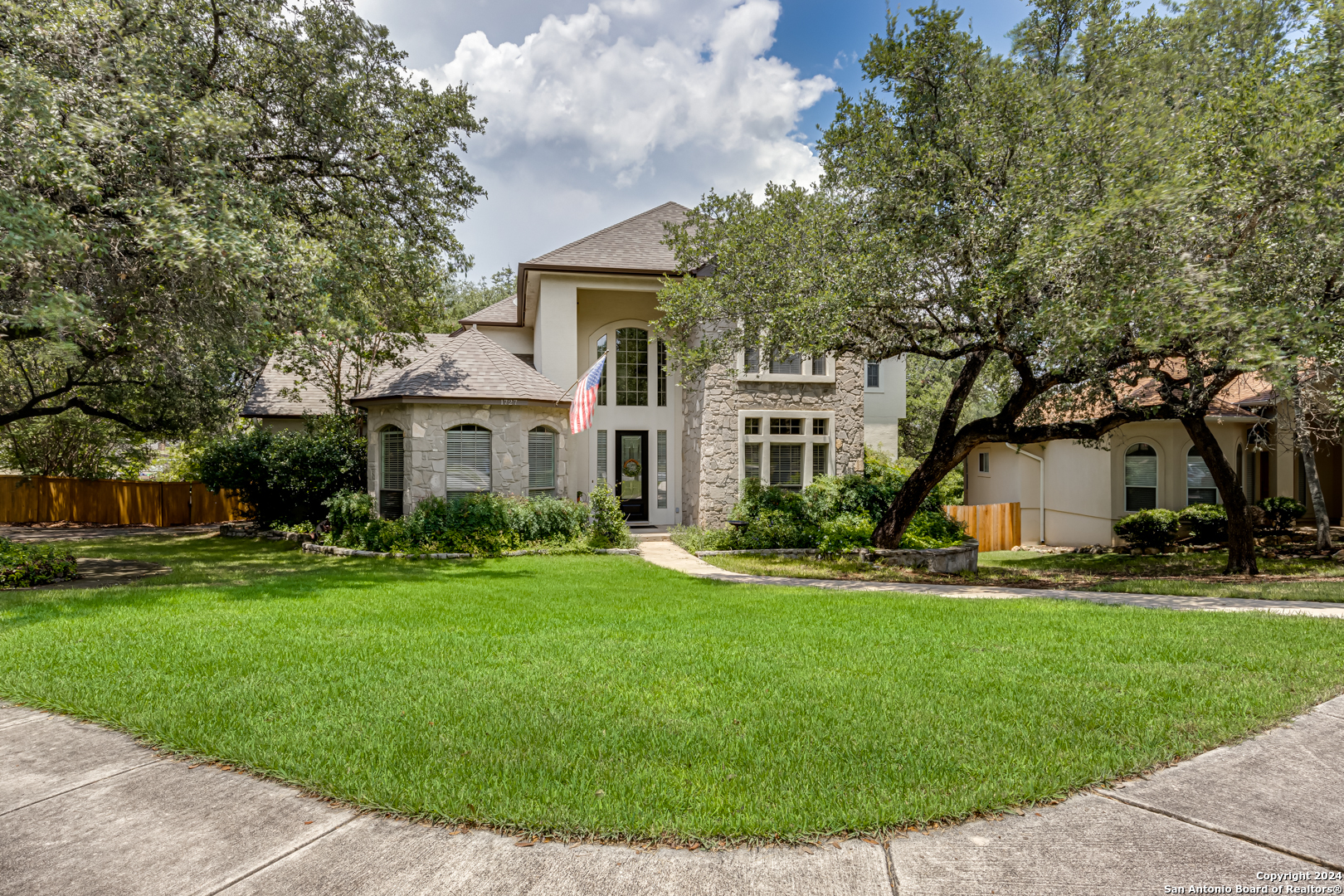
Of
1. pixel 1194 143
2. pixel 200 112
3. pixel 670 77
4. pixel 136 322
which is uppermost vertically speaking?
pixel 670 77

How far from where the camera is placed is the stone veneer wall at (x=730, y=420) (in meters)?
16.1

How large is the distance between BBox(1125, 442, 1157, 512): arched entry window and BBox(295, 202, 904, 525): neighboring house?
7.16 m

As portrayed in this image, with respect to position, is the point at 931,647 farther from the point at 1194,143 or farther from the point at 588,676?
the point at 1194,143

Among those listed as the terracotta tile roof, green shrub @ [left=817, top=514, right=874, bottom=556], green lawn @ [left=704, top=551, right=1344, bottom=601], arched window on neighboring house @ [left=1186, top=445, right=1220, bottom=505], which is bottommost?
green lawn @ [left=704, top=551, right=1344, bottom=601]

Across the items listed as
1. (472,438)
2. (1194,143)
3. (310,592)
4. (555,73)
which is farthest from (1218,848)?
(555,73)

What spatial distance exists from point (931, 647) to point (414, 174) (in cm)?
1253

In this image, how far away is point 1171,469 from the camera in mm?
16906

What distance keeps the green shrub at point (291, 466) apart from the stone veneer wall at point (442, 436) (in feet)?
7.30

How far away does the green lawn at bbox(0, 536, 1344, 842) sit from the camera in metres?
3.30

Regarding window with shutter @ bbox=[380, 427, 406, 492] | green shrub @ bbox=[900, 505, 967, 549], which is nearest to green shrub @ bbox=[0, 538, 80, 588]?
window with shutter @ bbox=[380, 427, 406, 492]

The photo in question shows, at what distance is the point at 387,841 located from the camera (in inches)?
117

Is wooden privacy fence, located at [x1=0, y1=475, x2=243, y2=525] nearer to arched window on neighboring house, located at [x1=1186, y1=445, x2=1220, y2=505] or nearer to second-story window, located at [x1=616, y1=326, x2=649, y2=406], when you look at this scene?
second-story window, located at [x1=616, y1=326, x2=649, y2=406]

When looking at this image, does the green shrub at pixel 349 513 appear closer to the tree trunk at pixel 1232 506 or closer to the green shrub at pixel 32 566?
the green shrub at pixel 32 566

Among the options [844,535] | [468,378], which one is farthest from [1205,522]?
[468,378]
